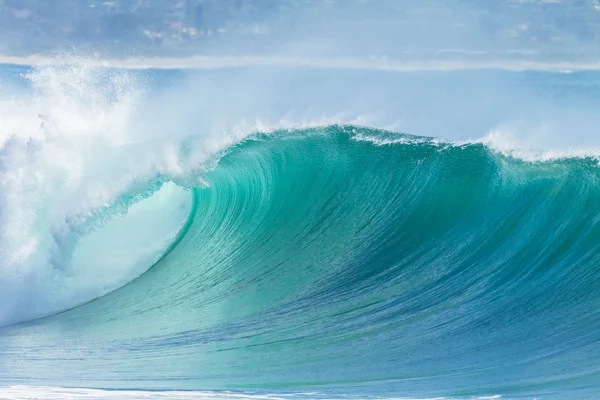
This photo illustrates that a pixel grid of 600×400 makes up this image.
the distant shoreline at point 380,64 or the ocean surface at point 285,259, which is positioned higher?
the distant shoreline at point 380,64

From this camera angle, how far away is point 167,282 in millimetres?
9789

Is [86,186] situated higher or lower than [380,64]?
lower

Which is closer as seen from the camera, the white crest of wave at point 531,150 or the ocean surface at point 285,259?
the ocean surface at point 285,259

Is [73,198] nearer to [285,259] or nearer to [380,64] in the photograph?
[285,259]

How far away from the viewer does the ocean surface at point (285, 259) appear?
7168mm

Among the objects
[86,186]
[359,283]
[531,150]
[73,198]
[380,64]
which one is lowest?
[359,283]

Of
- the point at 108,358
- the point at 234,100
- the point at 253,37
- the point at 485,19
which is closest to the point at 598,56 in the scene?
the point at 485,19

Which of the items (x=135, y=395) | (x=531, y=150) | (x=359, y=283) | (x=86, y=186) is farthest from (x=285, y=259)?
(x=135, y=395)

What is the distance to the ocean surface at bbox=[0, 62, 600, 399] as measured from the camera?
7.17 metres

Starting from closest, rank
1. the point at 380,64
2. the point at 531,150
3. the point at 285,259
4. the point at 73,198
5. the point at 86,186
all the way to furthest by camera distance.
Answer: the point at 285,259, the point at 531,150, the point at 73,198, the point at 86,186, the point at 380,64

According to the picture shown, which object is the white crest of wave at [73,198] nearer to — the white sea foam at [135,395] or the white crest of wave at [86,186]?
the white crest of wave at [86,186]

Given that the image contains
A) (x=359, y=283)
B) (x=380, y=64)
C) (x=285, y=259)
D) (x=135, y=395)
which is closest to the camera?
(x=135, y=395)

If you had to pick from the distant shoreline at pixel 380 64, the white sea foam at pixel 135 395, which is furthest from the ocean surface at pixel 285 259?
the distant shoreline at pixel 380 64

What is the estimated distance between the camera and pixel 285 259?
980 cm
